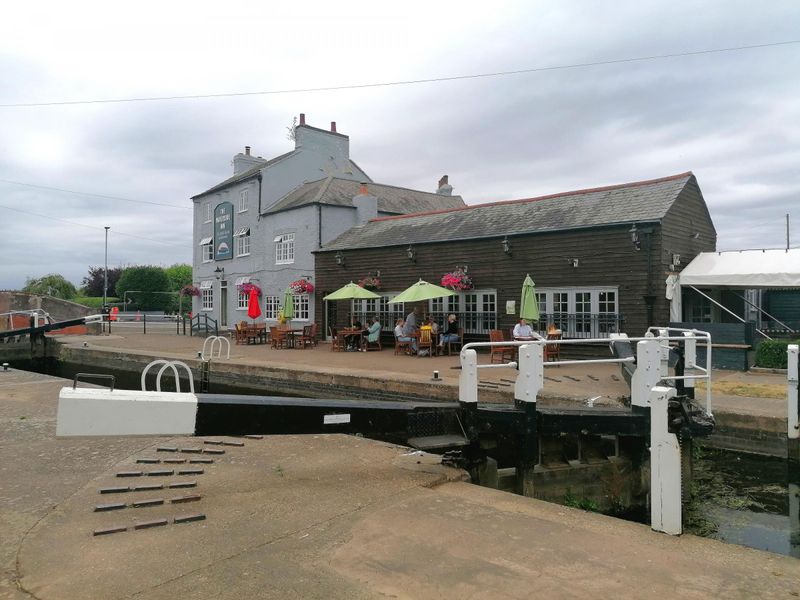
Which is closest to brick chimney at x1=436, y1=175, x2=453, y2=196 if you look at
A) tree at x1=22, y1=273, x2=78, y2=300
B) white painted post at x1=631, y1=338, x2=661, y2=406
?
white painted post at x1=631, y1=338, x2=661, y2=406

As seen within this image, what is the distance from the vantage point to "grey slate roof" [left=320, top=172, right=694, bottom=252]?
45.7ft

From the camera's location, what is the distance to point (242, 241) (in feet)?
86.1

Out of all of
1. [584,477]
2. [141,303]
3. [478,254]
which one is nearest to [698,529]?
[584,477]

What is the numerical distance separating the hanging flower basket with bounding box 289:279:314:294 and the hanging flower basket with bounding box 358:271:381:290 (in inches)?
123

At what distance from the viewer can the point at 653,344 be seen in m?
5.03

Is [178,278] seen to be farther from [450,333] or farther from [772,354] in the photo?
[772,354]

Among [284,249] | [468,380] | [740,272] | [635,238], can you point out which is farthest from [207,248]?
[468,380]

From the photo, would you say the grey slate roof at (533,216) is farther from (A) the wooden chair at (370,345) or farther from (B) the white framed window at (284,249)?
(A) the wooden chair at (370,345)

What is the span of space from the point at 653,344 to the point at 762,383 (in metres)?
6.46

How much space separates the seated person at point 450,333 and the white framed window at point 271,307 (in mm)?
10589

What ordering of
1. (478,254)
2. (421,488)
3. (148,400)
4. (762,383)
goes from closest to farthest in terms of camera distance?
(148,400)
(421,488)
(762,383)
(478,254)

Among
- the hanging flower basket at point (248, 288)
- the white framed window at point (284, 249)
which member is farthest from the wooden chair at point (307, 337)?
the hanging flower basket at point (248, 288)

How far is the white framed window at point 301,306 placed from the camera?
73.1 ft

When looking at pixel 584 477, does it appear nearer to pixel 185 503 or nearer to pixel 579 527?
pixel 579 527
